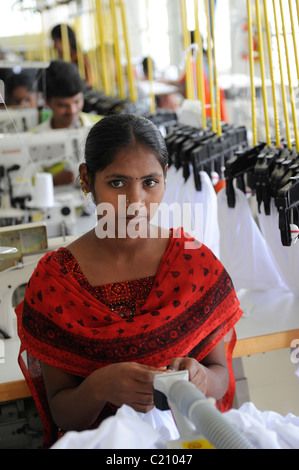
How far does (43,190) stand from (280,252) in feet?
4.05

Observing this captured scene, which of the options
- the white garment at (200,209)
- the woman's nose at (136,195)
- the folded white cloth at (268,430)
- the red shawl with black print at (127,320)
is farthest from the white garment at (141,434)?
the white garment at (200,209)

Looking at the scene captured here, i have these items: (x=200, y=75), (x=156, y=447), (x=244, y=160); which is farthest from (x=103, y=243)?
(x=200, y=75)

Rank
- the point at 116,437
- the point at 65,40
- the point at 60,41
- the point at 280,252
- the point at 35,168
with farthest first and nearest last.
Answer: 1. the point at 60,41
2. the point at 65,40
3. the point at 35,168
4. the point at 280,252
5. the point at 116,437

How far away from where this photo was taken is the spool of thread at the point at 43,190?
274 cm

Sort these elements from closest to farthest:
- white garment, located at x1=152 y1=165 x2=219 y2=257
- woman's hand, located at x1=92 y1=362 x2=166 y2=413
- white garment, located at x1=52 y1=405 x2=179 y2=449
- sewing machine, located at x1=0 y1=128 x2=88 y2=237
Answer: white garment, located at x1=52 y1=405 x2=179 y2=449 < woman's hand, located at x1=92 y1=362 x2=166 y2=413 < white garment, located at x1=152 y1=165 x2=219 y2=257 < sewing machine, located at x1=0 y1=128 x2=88 y2=237

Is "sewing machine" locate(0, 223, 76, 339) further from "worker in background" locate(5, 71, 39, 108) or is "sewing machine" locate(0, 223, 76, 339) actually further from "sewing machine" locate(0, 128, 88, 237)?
"worker in background" locate(5, 71, 39, 108)

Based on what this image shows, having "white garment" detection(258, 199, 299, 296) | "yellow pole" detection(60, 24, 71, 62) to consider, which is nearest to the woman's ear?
"white garment" detection(258, 199, 299, 296)

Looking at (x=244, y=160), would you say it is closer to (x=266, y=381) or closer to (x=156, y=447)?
(x=266, y=381)

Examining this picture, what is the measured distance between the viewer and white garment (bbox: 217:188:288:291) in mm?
1953

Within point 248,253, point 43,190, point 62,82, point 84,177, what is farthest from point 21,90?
point 84,177

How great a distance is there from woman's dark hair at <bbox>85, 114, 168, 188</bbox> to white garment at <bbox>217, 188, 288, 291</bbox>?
647mm

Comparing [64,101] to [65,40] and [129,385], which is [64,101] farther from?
[129,385]

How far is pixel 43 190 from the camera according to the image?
2.74 meters
